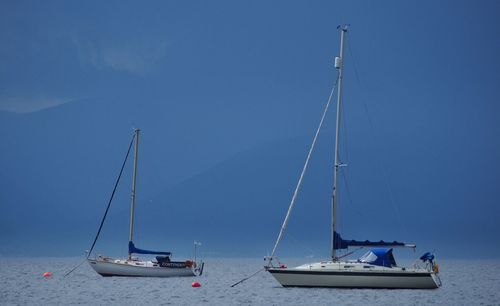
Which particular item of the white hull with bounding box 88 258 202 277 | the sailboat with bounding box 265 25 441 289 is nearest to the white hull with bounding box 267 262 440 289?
the sailboat with bounding box 265 25 441 289

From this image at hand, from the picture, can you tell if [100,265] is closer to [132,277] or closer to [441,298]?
[132,277]

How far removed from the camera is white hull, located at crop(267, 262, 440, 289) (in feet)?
185

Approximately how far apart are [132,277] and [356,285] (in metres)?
34.6

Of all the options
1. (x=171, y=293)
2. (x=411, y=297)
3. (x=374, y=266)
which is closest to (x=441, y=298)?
(x=411, y=297)

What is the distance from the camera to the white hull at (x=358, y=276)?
56438 mm

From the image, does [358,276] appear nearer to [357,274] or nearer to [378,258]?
[357,274]

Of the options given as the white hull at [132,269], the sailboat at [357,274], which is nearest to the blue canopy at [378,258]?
the sailboat at [357,274]

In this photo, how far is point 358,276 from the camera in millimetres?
56844

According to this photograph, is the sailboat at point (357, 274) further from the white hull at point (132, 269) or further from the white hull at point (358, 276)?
the white hull at point (132, 269)

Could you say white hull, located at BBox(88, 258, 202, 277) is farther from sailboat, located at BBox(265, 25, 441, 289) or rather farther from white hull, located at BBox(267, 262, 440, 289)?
white hull, located at BBox(267, 262, 440, 289)

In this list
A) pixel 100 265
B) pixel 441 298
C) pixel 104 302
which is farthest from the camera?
pixel 100 265

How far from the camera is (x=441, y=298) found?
204ft

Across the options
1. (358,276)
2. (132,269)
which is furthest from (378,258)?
(132,269)

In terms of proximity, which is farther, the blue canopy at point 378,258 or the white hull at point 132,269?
the white hull at point 132,269
